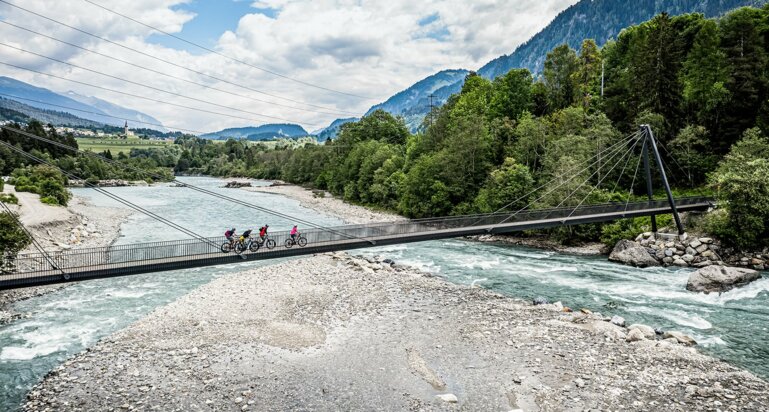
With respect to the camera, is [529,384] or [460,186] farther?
[460,186]

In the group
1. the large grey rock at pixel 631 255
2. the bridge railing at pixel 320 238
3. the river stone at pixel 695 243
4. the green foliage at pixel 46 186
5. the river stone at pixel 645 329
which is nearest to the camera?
the river stone at pixel 645 329

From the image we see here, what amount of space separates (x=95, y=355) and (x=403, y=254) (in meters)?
19.5

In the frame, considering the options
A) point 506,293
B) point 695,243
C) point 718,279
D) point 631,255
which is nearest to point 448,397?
point 506,293

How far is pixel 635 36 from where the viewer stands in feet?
168

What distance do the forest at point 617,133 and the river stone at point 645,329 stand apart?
48.3ft

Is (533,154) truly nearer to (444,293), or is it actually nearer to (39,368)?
(444,293)

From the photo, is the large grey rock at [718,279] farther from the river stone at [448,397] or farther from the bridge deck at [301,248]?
the river stone at [448,397]

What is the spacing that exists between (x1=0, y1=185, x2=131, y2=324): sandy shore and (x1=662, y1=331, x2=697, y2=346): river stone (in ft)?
88.1

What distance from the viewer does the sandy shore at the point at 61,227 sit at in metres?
29.2

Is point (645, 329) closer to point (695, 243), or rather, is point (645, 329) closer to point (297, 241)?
point (297, 241)

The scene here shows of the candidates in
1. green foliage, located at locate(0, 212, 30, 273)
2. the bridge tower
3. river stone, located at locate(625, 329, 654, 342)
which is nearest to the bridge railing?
green foliage, located at locate(0, 212, 30, 273)

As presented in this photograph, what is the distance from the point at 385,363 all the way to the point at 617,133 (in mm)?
34874

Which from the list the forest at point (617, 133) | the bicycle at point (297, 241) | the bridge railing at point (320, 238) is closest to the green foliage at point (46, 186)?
the bridge railing at point (320, 238)

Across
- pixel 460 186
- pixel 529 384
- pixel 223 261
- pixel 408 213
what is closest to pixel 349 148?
pixel 408 213
